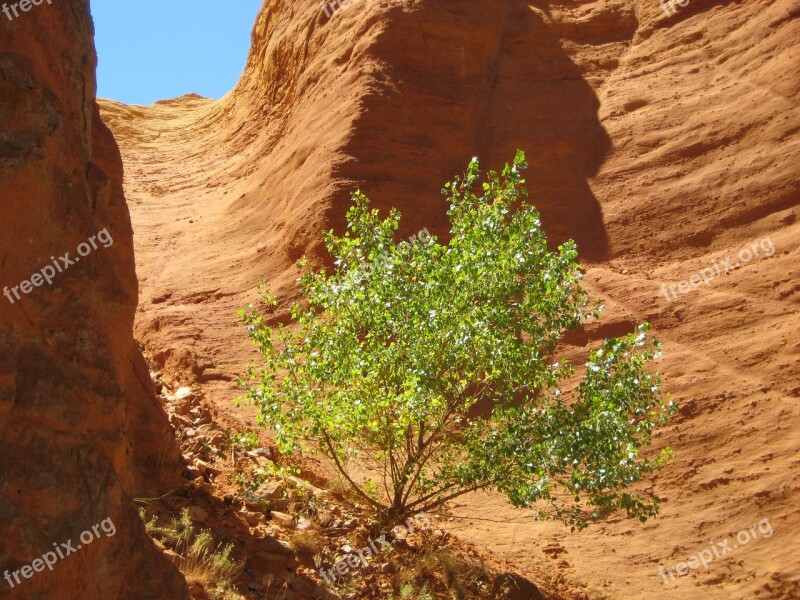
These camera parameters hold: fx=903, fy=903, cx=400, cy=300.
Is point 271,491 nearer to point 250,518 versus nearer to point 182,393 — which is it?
point 250,518

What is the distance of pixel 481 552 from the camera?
10.1m

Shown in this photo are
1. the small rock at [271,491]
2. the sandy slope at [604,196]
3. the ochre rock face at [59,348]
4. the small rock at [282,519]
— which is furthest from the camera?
the sandy slope at [604,196]

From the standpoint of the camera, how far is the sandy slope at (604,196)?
10609mm

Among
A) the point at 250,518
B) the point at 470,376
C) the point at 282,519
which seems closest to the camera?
the point at 470,376

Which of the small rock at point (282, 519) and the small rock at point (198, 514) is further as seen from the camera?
the small rock at point (282, 519)

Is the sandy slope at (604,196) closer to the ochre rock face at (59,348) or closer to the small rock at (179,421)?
the small rock at (179,421)

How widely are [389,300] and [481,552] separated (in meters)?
3.11

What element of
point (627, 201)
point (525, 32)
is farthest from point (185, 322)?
point (525, 32)

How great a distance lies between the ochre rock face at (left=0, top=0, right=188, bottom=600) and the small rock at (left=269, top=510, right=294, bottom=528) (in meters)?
2.70

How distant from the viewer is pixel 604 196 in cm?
1532

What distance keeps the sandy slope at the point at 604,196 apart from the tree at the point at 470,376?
1653 mm

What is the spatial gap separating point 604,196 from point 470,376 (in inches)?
289

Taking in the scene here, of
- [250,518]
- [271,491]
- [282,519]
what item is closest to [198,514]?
[250,518]

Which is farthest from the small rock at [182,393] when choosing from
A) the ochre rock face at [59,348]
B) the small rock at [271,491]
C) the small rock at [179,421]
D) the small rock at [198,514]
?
the ochre rock face at [59,348]
